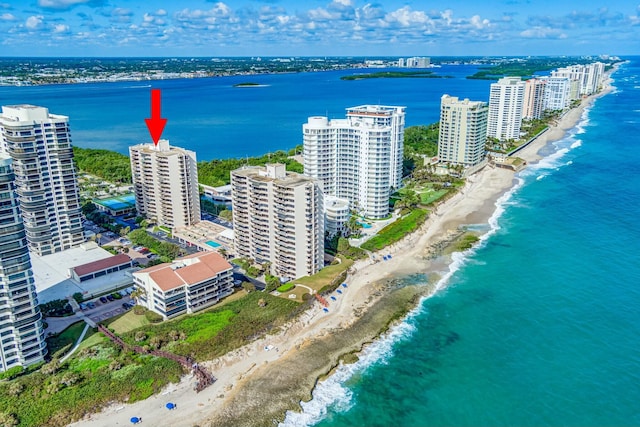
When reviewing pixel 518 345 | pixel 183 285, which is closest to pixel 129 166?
pixel 183 285

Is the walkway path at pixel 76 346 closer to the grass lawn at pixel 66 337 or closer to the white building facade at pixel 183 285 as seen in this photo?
the grass lawn at pixel 66 337

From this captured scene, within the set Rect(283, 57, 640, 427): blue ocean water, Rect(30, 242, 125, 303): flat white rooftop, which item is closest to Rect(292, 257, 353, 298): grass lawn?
Rect(283, 57, 640, 427): blue ocean water

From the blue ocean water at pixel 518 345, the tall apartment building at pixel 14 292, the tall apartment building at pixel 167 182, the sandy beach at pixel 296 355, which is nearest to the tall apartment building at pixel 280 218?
the sandy beach at pixel 296 355

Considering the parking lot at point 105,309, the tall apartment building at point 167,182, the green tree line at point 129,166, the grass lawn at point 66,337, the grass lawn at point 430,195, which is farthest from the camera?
the green tree line at point 129,166

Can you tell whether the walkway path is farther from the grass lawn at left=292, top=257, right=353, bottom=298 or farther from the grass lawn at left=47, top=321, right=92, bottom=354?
the grass lawn at left=292, top=257, right=353, bottom=298

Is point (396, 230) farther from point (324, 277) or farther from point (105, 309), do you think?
point (105, 309)

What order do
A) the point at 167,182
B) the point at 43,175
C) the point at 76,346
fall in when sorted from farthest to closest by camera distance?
the point at 167,182 < the point at 43,175 < the point at 76,346
